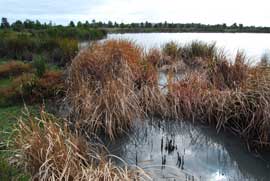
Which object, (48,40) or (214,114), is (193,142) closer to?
(214,114)

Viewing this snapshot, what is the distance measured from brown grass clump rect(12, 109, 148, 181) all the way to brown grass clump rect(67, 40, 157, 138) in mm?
893

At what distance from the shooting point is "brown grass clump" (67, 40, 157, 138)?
477 centimetres

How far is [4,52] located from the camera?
12445mm

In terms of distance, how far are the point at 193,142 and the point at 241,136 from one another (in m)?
0.75

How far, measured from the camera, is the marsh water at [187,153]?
3.70 m

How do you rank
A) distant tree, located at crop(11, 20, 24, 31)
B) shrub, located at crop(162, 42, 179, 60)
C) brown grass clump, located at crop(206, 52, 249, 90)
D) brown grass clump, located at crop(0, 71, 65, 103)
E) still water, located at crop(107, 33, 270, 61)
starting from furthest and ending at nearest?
1. distant tree, located at crop(11, 20, 24, 31)
2. shrub, located at crop(162, 42, 179, 60)
3. still water, located at crop(107, 33, 270, 61)
4. brown grass clump, located at crop(0, 71, 65, 103)
5. brown grass clump, located at crop(206, 52, 249, 90)

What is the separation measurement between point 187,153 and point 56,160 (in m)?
1.86

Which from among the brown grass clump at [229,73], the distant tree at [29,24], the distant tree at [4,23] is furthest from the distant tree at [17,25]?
the brown grass clump at [229,73]

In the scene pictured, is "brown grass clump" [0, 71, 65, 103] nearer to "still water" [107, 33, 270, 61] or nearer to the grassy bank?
Result: the grassy bank

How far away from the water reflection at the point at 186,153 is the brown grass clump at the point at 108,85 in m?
0.33

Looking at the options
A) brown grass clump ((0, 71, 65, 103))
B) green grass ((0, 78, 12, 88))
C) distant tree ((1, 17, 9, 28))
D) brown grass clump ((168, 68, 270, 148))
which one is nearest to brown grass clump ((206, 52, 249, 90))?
brown grass clump ((168, 68, 270, 148))

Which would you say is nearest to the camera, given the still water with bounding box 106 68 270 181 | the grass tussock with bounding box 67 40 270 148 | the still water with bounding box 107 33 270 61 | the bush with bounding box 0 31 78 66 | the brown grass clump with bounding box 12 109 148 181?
the brown grass clump with bounding box 12 109 148 181

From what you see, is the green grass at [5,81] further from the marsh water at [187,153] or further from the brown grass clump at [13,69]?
the marsh water at [187,153]

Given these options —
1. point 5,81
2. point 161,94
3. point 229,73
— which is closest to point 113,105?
point 161,94
